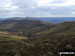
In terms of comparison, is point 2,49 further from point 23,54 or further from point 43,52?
point 43,52

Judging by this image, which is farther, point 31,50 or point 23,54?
point 31,50

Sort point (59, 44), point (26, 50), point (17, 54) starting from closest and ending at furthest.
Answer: point (17, 54) < point (26, 50) < point (59, 44)

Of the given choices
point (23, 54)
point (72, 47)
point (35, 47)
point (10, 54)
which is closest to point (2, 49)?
point (10, 54)

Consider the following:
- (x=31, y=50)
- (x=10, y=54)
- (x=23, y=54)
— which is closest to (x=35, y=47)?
(x=31, y=50)

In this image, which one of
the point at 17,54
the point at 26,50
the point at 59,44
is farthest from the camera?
the point at 59,44

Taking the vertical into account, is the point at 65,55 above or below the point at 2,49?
below

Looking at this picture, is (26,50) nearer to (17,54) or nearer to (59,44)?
(17,54)

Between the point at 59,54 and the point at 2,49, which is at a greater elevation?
the point at 2,49

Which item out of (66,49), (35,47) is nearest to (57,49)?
(66,49)

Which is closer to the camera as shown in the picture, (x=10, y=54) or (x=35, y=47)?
(x=10, y=54)
